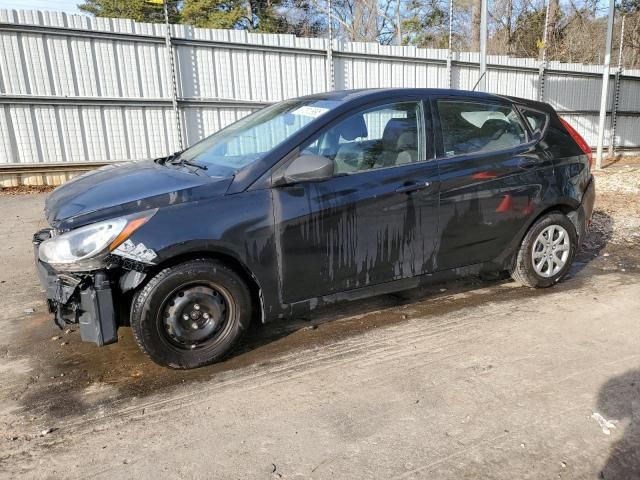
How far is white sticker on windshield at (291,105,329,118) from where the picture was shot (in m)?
3.78

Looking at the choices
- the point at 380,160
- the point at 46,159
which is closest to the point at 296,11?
the point at 46,159

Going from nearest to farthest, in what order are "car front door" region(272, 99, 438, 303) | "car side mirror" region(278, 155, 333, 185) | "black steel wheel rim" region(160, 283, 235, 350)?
"black steel wheel rim" region(160, 283, 235, 350) < "car side mirror" region(278, 155, 333, 185) < "car front door" region(272, 99, 438, 303)

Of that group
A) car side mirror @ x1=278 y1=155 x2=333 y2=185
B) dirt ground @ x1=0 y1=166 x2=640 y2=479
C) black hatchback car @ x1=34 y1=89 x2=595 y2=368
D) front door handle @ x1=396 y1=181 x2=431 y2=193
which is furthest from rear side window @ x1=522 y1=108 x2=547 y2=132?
car side mirror @ x1=278 y1=155 x2=333 y2=185

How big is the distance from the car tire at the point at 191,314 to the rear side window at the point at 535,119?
2.97m

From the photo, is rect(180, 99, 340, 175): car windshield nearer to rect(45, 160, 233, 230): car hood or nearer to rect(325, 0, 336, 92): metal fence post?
rect(45, 160, 233, 230): car hood

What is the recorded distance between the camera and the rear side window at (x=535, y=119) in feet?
15.3

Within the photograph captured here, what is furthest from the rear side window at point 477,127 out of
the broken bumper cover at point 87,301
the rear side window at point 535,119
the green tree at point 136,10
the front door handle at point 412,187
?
the green tree at point 136,10

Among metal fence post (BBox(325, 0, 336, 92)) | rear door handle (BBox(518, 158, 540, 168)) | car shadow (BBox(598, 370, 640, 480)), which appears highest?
metal fence post (BBox(325, 0, 336, 92))

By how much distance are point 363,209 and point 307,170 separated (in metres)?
0.54

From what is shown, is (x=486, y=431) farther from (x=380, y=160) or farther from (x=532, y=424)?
(x=380, y=160)

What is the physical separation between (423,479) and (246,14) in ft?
99.0

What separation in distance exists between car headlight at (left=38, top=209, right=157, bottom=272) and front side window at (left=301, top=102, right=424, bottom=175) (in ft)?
4.08

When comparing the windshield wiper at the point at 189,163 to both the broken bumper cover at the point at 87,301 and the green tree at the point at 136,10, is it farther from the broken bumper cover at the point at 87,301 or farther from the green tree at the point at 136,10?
the green tree at the point at 136,10

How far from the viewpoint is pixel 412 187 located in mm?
3877
